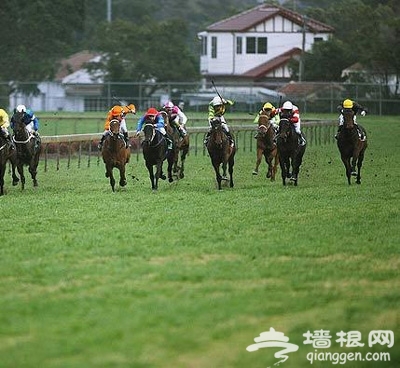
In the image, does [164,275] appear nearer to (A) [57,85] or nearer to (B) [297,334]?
(B) [297,334]

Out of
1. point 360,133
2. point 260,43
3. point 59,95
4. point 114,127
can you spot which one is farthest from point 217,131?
point 260,43

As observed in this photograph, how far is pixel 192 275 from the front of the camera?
13.0 m

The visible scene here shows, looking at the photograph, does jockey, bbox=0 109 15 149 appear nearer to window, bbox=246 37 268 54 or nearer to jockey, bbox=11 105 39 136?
jockey, bbox=11 105 39 136

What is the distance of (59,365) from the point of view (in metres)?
9.24

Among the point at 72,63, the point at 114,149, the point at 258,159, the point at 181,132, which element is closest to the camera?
the point at 114,149

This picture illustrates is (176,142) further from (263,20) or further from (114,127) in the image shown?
(263,20)

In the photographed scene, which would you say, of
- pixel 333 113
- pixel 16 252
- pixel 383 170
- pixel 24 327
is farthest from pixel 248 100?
pixel 24 327

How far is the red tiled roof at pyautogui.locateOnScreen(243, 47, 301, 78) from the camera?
265 ft

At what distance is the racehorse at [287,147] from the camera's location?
2519 centimetres

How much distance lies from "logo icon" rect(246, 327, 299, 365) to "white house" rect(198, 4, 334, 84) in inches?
2809

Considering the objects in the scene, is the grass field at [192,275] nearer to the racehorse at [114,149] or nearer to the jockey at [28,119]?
the racehorse at [114,149]

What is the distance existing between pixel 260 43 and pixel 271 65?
108 inches

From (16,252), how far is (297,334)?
18.2 feet

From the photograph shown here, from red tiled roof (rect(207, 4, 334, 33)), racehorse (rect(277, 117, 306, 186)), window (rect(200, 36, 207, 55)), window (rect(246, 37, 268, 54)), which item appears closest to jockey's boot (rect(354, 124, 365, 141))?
racehorse (rect(277, 117, 306, 186))
